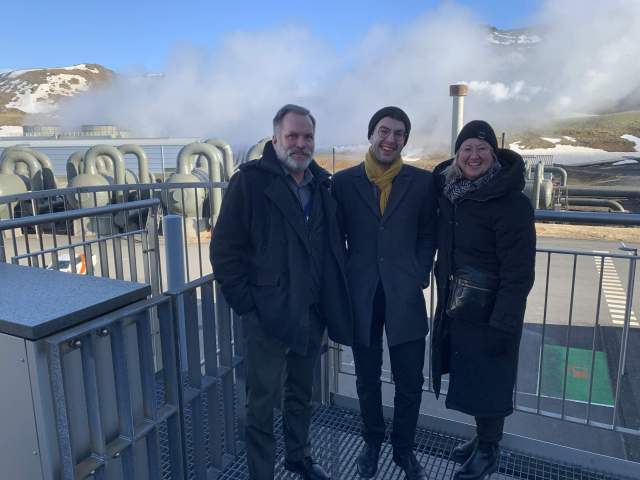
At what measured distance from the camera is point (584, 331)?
261 inches

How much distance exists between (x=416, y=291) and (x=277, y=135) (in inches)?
39.0

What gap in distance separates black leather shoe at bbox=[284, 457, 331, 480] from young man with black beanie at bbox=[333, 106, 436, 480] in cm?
45

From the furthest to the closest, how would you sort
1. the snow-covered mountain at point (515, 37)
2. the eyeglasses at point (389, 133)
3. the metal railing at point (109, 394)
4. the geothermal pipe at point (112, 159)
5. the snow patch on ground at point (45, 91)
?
the snow-covered mountain at point (515, 37), the snow patch on ground at point (45, 91), the geothermal pipe at point (112, 159), the eyeglasses at point (389, 133), the metal railing at point (109, 394)

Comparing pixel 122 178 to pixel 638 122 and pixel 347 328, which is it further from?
pixel 638 122

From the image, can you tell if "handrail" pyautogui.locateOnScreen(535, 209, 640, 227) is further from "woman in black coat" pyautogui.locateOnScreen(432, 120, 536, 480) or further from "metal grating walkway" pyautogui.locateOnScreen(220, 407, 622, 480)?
"metal grating walkway" pyautogui.locateOnScreen(220, 407, 622, 480)

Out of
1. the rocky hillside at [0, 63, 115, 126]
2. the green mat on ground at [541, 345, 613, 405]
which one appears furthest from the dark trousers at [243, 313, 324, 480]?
the rocky hillside at [0, 63, 115, 126]

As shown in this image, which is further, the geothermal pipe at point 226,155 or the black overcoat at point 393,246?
the geothermal pipe at point 226,155

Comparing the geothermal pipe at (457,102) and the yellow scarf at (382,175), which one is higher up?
the geothermal pipe at (457,102)

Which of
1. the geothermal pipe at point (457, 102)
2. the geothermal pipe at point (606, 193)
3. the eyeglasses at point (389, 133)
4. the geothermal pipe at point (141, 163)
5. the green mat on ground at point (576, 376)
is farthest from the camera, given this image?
the geothermal pipe at point (606, 193)

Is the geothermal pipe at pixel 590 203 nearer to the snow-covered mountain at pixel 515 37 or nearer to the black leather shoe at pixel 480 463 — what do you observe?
Result: the black leather shoe at pixel 480 463

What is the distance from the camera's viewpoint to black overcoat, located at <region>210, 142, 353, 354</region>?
2137 mm

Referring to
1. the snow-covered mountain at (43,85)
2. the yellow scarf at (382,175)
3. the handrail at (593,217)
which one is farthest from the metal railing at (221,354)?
the snow-covered mountain at (43,85)

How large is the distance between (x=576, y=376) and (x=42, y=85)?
15264 centimetres

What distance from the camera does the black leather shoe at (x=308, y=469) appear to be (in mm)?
2588
